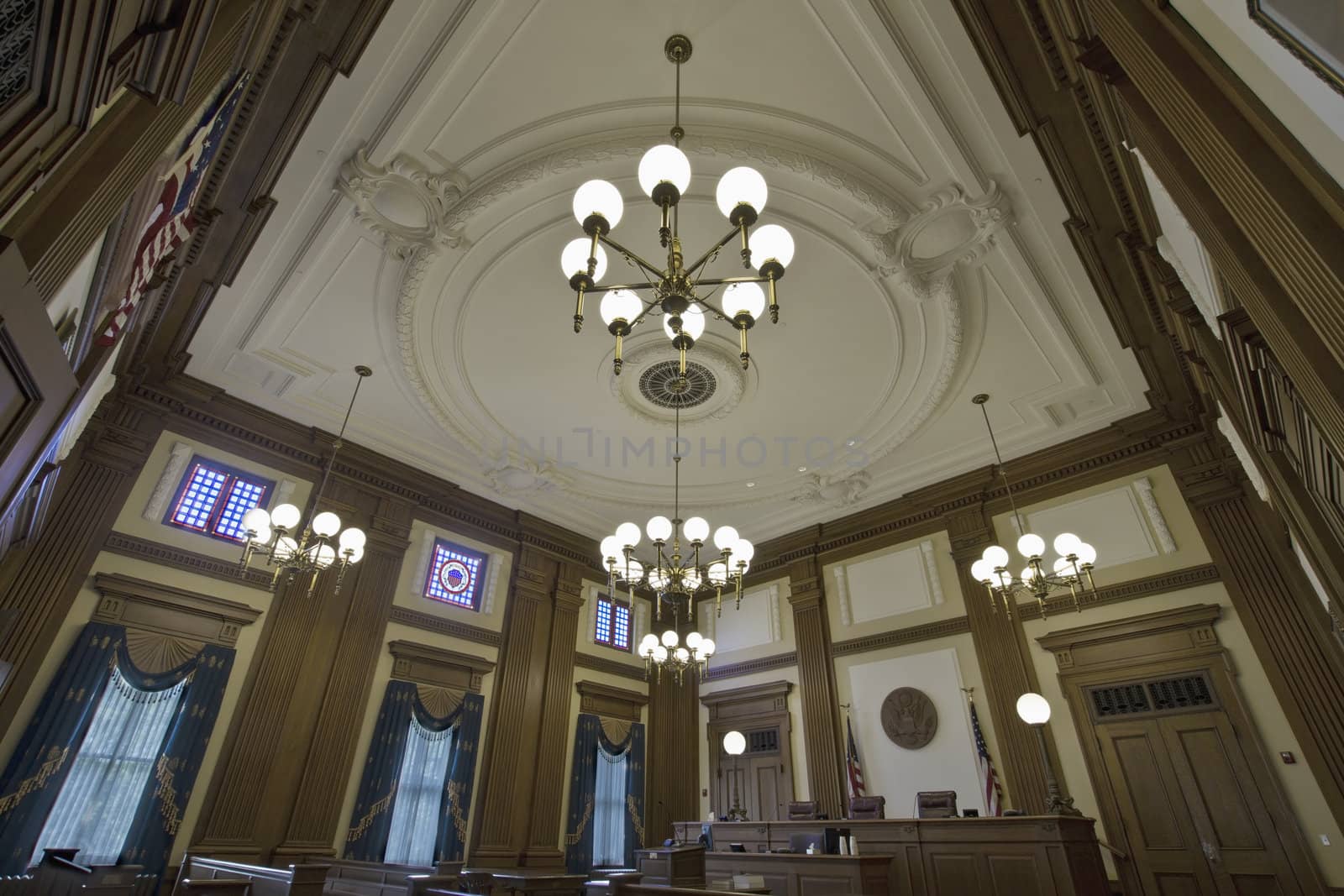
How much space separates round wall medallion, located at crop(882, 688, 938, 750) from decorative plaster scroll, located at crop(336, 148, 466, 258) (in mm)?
7872

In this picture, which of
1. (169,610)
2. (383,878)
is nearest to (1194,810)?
(383,878)

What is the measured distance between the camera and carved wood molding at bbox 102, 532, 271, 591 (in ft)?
21.8

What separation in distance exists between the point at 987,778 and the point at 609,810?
533 centimetres

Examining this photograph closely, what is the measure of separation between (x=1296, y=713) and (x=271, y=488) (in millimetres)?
11166

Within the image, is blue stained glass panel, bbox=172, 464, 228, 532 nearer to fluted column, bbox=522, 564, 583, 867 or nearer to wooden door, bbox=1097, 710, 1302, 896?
fluted column, bbox=522, 564, 583, 867

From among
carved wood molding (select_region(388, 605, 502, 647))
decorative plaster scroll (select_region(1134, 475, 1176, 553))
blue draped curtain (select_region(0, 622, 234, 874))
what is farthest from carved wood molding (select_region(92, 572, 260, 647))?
decorative plaster scroll (select_region(1134, 475, 1176, 553))

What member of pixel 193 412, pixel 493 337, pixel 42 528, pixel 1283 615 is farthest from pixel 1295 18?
pixel 193 412

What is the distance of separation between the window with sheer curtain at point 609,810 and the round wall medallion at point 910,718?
410cm

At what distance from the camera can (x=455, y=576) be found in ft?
30.9

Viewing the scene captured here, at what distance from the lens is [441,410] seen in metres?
7.99

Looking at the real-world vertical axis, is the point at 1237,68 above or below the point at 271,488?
below

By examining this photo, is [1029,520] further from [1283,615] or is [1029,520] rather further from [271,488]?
[271,488]

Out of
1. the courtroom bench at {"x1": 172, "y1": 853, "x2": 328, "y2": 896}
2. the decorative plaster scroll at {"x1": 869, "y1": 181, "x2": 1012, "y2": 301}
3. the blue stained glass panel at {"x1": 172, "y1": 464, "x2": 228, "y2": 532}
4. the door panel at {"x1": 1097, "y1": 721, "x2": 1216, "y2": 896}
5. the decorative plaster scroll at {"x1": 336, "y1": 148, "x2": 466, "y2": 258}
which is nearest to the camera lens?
the courtroom bench at {"x1": 172, "y1": 853, "x2": 328, "y2": 896}

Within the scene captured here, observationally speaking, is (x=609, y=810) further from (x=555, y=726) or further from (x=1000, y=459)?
(x=1000, y=459)
